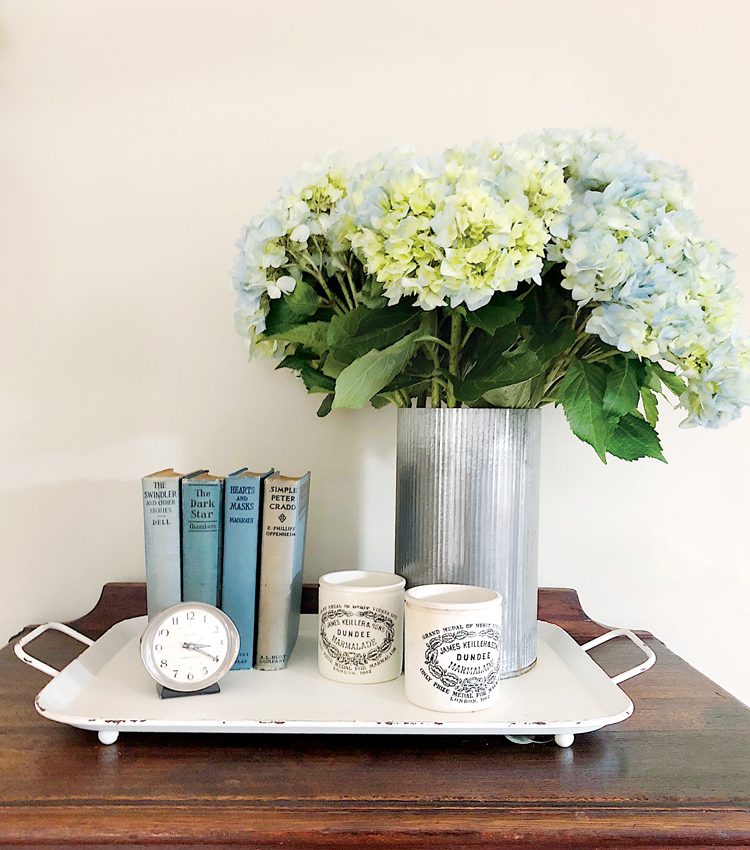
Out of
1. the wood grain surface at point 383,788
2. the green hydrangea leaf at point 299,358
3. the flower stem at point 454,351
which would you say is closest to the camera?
the wood grain surface at point 383,788

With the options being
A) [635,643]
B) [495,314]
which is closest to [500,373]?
[495,314]

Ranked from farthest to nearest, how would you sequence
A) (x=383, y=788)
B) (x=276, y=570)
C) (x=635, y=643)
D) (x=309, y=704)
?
(x=635, y=643), (x=276, y=570), (x=309, y=704), (x=383, y=788)

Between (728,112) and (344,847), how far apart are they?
3.12ft

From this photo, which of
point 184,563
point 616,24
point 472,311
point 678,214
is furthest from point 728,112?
point 184,563

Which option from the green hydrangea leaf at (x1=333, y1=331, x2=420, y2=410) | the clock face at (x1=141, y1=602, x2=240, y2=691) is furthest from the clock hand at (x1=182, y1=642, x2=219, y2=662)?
the green hydrangea leaf at (x1=333, y1=331, x2=420, y2=410)

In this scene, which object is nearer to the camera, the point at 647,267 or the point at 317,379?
the point at 647,267

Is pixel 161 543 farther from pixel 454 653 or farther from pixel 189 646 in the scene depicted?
pixel 454 653

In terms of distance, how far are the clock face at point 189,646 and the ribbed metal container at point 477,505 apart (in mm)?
189

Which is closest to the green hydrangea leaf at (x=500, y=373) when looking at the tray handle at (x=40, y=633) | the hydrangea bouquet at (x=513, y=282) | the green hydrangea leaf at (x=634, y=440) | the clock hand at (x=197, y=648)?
the hydrangea bouquet at (x=513, y=282)

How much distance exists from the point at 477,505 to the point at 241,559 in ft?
0.78

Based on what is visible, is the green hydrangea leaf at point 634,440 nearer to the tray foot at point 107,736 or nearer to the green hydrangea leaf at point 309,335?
the green hydrangea leaf at point 309,335

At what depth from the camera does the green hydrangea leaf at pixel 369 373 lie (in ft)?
2.24

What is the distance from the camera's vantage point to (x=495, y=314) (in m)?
0.69

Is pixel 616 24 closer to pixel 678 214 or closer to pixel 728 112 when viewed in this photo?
pixel 728 112
